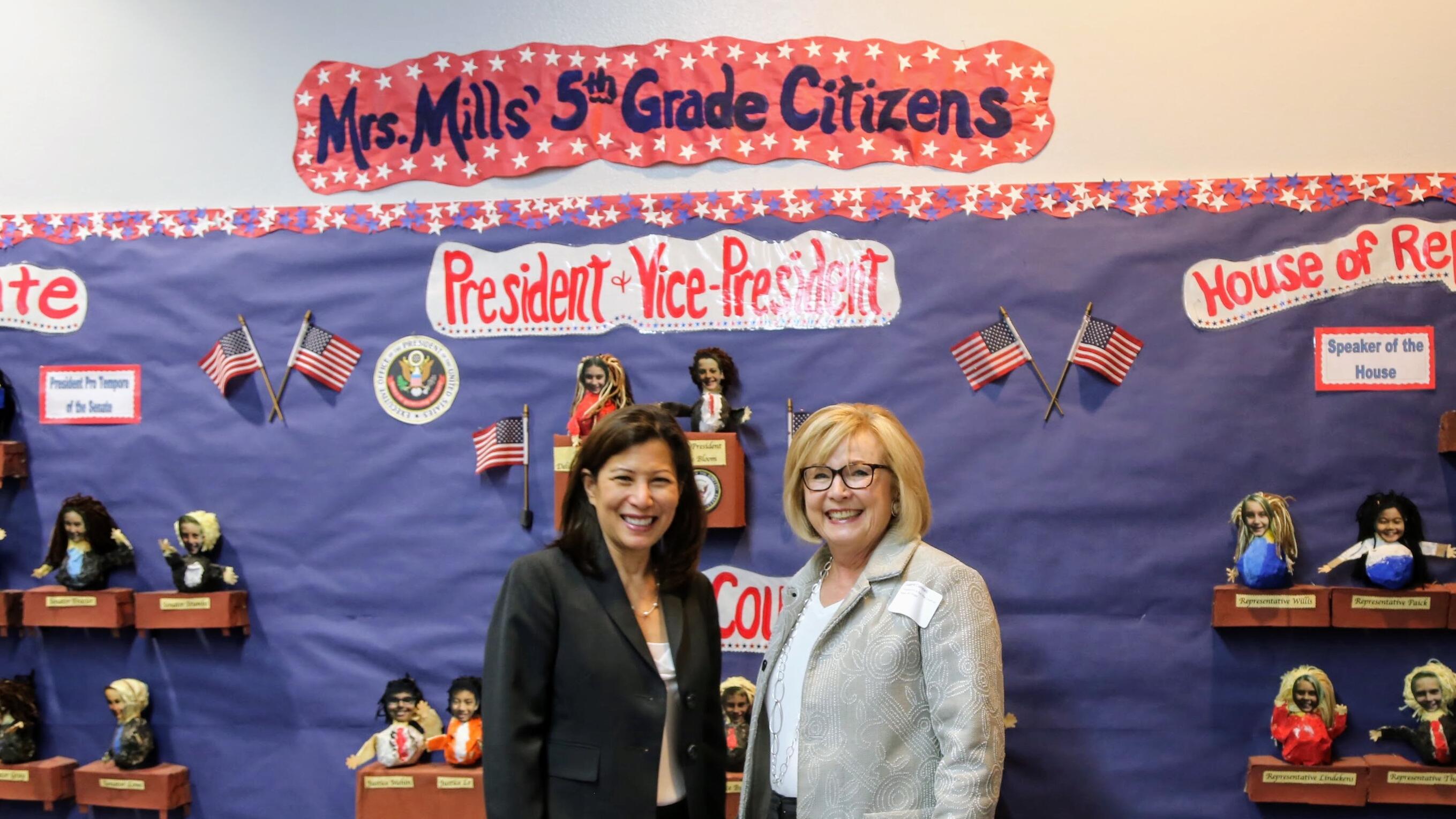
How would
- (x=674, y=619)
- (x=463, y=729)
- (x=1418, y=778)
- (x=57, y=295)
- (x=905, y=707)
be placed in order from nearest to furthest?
(x=905, y=707)
(x=674, y=619)
(x=1418, y=778)
(x=463, y=729)
(x=57, y=295)

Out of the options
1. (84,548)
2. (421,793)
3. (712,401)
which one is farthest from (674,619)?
(84,548)

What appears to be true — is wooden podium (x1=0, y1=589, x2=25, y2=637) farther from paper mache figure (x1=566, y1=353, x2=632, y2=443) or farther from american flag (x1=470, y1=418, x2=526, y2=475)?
paper mache figure (x1=566, y1=353, x2=632, y2=443)

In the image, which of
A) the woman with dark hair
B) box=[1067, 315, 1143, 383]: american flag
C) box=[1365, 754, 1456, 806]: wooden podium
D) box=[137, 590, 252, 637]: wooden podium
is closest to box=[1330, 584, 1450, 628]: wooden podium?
box=[1365, 754, 1456, 806]: wooden podium

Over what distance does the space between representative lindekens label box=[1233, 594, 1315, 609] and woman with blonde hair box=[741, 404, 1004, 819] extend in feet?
5.01

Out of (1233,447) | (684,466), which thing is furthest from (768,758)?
(1233,447)

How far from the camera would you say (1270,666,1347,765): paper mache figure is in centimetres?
320

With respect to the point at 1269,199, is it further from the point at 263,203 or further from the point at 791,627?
the point at 263,203

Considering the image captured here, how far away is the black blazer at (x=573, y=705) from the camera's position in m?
2.12

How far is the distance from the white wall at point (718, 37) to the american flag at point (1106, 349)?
477 millimetres

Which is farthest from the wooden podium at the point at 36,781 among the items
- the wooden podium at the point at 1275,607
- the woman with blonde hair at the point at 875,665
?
the wooden podium at the point at 1275,607

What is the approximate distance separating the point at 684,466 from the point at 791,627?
0.40 metres

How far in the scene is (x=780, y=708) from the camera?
220 cm

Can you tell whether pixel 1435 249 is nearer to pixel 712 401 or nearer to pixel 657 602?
pixel 712 401

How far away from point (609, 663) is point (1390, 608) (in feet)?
7.81
